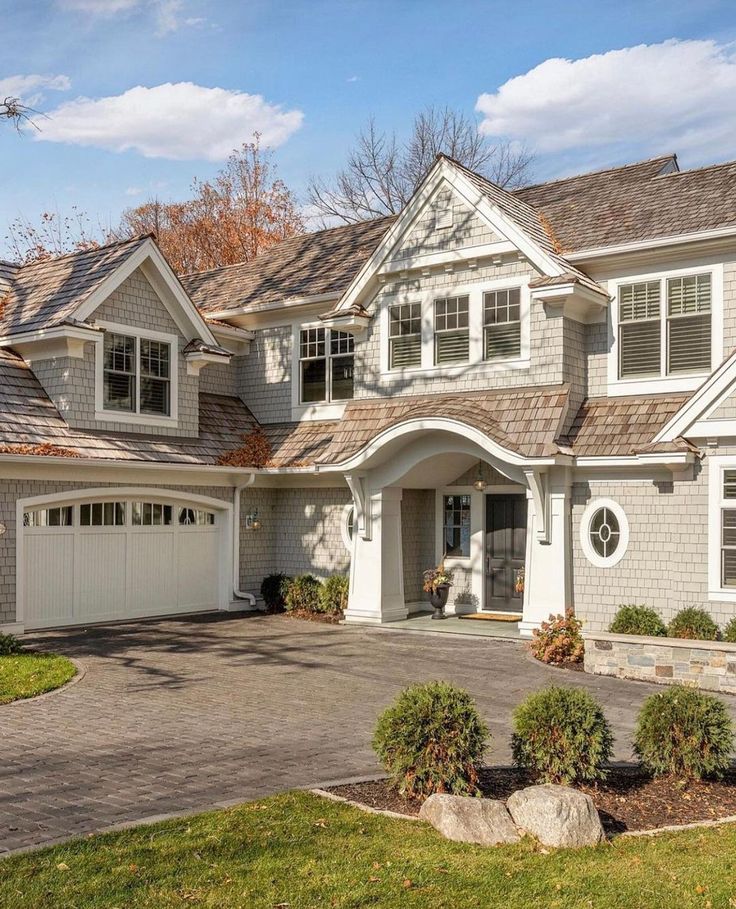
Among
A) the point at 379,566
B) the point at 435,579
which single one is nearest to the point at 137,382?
the point at 379,566

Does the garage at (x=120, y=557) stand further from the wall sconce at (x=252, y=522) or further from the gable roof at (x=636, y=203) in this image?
the gable roof at (x=636, y=203)

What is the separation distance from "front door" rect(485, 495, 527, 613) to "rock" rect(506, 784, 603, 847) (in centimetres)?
1259

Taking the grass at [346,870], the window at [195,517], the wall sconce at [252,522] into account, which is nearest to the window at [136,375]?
the window at [195,517]

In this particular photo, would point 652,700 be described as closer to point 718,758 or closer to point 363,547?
point 718,758

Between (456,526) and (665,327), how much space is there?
233 inches

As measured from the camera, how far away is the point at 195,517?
821 inches

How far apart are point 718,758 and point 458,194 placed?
1325 cm

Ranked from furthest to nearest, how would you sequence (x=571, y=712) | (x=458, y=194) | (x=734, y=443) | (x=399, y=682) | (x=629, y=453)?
(x=458, y=194) → (x=629, y=453) → (x=734, y=443) → (x=399, y=682) → (x=571, y=712)

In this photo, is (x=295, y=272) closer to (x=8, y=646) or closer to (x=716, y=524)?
(x=8, y=646)

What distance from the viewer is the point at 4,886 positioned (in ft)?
19.4

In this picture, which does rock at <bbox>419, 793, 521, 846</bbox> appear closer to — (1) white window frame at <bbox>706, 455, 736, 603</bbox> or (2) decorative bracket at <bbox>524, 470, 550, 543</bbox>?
(1) white window frame at <bbox>706, 455, 736, 603</bbox>

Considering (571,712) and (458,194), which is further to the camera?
(458,194)

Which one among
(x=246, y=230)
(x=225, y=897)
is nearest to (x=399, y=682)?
(x=225, y=897)

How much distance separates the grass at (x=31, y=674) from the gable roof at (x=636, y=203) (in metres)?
11.2
